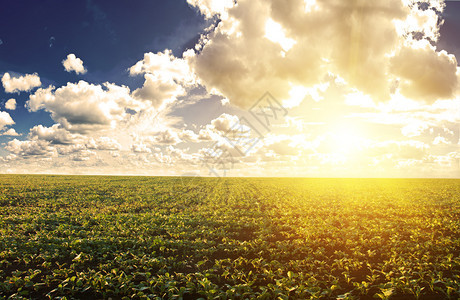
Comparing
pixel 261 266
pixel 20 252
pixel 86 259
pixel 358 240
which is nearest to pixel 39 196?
pixel 20 252

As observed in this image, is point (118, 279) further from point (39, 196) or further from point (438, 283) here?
point (39, 196)

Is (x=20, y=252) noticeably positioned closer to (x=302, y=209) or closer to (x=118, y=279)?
(x=118, y=279)

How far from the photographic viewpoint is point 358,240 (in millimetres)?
12547

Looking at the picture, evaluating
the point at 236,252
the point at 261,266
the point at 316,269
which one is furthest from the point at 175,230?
the point at 316,269

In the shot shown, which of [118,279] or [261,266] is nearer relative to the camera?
[118,279]

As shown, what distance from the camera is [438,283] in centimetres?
770

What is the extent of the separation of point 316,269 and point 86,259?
8726 mm

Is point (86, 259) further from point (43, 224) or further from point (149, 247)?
point (43, 224)

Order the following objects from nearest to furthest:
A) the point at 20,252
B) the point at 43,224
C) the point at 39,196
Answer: the point at 20,252
the point at 43,224
the point at 39,196

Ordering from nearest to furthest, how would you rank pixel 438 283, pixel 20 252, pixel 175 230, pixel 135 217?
pixel 438 283 < pixel 20 252 < pixel 175 230 < pixel 135 217

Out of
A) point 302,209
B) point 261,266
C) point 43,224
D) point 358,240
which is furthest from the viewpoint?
point 302,209

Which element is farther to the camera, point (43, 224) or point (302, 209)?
point (302, 209)

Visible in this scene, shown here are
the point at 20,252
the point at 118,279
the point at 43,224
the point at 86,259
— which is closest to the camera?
the point at 118,279

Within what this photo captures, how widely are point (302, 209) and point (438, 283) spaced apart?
13983 millimetres
